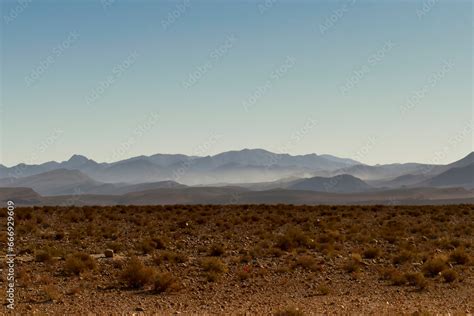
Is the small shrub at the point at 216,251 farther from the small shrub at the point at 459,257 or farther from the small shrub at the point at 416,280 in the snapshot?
the small shrub at the point at 459,257

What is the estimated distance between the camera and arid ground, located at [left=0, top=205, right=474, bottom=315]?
45.0ft

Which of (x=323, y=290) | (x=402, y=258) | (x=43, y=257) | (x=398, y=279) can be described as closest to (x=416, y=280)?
(x=398, y=279)

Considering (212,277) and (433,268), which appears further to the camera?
(433,268)

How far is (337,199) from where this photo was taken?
200 m

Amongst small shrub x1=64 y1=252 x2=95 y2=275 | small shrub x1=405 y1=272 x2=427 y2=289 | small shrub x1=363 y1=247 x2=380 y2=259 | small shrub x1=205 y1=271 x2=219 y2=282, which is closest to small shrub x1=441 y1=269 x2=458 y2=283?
small shrub x1=405 y1=272 x2=427 y2=289

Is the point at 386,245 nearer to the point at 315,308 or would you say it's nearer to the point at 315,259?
the point at 315,259

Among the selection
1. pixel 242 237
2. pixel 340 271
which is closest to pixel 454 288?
pixel 340 271

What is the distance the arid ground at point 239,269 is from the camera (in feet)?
45.0

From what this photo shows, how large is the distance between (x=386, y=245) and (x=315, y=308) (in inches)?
433

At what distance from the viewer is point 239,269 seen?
18.0 metres

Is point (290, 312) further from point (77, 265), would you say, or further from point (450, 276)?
point (77, 265)

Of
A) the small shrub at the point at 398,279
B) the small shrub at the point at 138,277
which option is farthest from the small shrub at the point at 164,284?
the small shrub at the point at 398,279

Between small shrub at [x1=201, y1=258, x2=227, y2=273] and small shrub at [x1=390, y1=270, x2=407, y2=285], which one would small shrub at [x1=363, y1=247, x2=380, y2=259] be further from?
small shrub at [x1=201, y1=258, x2=227, y2=273]

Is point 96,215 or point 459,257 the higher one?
point 96,215
